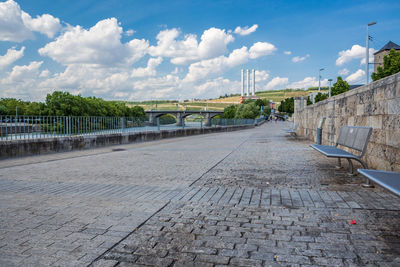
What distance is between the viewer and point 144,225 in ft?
10.7

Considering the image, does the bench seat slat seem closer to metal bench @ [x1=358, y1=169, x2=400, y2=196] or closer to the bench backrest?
the bench backrest

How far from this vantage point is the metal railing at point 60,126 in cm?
909

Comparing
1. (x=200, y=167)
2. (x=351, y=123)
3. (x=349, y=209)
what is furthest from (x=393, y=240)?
(x=351, y=123)

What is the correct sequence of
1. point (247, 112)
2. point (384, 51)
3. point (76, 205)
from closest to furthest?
point (76, 205) → point (384, 51) → point (247, 112)

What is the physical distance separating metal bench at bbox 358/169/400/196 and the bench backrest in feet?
5.98

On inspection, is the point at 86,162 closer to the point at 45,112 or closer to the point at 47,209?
the point at 47,209

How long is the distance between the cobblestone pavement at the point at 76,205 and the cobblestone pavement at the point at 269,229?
24 cm

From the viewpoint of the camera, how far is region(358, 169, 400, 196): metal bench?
8.76 ft

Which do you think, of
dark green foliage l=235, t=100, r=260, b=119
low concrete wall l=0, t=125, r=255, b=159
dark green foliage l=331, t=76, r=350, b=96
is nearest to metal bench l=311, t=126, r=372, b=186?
low concrete wall l=0, t=125, r=255, b=159

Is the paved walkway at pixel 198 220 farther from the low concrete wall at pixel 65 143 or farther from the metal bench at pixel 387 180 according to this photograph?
the low concrete wall at pixel 65 143

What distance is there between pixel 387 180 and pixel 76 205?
354cm

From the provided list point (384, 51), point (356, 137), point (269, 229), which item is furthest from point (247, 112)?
point (269, 229)

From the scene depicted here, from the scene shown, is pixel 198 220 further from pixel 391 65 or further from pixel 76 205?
pixel 391 65

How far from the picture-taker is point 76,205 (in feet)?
13.2
